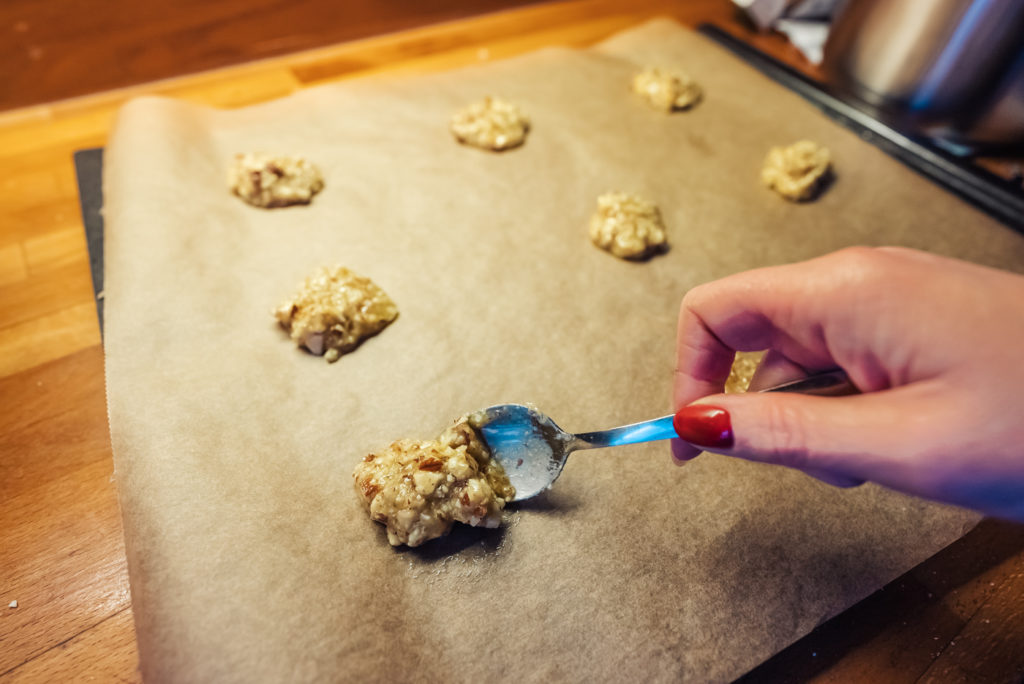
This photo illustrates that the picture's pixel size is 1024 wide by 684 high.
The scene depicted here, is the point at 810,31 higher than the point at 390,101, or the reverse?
the point at 810,31

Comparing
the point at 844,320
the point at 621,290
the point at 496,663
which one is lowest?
the point at 496,663

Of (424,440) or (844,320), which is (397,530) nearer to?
(424,440)

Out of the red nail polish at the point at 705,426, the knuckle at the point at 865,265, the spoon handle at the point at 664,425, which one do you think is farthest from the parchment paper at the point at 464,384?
the knuckle at the point at 865,265

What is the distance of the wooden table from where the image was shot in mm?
847

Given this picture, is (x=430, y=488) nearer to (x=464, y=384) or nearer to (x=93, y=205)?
(x=464, y=384)

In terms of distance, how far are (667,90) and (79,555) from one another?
178 centimetres

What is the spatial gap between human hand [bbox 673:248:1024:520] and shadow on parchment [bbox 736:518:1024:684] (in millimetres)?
367

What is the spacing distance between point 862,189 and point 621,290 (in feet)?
2.61

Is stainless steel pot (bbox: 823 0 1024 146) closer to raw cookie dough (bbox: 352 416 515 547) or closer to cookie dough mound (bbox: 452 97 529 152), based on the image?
cookie dough mound (bbox: 452 97 529 152)

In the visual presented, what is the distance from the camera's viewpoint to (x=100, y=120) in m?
1.65

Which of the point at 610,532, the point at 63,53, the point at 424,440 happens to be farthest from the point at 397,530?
the point at 63,53

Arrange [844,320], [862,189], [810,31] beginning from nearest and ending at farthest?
[844,320] < [862,189] < [810,31]

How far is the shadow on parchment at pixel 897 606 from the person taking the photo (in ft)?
2.82

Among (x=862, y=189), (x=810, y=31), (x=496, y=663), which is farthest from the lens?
(x=810, y=31)
